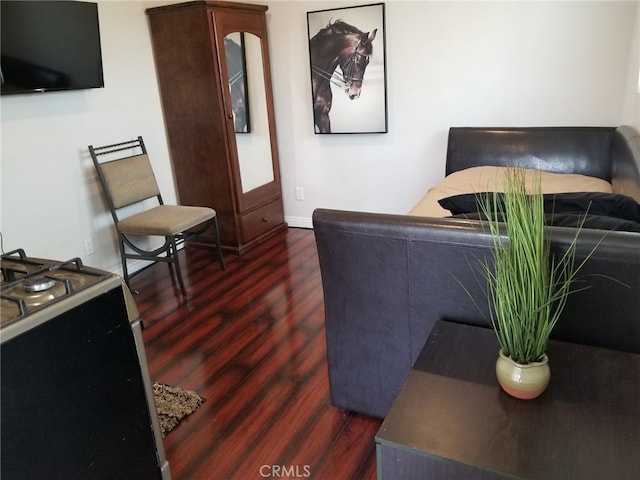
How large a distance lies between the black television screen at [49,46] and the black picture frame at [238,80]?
0.88 meters

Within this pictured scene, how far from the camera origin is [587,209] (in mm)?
1551

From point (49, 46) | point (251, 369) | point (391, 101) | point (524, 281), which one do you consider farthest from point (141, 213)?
point (524, 281)

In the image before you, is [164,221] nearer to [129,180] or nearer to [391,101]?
[129,180]

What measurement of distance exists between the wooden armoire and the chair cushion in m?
0.48

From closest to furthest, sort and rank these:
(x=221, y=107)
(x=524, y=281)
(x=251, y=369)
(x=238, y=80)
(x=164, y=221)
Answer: (x=524, y=281) < (x=251, y=369) < (x=164, y=221) < (x=221, y=107) < (x=238, y=80)

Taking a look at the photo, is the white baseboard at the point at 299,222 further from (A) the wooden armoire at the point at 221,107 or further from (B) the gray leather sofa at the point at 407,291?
(B) the gray leather sofa at the point at 407,291

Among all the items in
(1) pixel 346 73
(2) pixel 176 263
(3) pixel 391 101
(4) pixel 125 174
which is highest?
(1) pixel 346 73

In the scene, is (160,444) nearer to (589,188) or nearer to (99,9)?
(589,188)

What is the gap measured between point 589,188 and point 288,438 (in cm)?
205

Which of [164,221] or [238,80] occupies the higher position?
[238,80]

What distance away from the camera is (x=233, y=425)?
6.39ft

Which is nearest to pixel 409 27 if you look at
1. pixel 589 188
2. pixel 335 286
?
pixel 589 188

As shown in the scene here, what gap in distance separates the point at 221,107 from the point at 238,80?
1.05 feet

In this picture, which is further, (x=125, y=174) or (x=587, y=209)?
(x=125, y=174)
